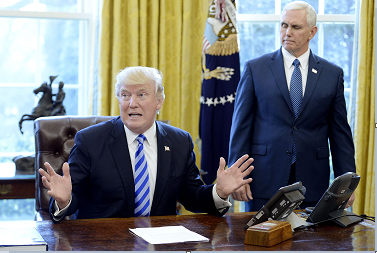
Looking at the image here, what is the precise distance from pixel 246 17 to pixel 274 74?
61.4 inches

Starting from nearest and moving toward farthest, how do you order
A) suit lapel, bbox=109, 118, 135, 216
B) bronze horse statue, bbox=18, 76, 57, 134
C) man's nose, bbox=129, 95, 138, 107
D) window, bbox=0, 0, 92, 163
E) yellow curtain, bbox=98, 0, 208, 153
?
suit lapel, bbox=109, 118, 135, 216
man's nose, bbox=129, 95, 138, 107
bronze horse statue, bbox=18, 76, 57, 134
yellow curtain, bbox=98, 0, 208, 153
window, bbox=0, 0, 92, 163

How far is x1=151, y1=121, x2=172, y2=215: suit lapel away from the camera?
6.19 feet

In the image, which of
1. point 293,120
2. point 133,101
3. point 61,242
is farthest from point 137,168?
point 293,120

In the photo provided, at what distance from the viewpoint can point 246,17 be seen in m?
3.77

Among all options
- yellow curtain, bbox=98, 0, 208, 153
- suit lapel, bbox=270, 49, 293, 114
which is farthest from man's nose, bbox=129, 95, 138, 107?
yellow curtain, bbox=98, 0, 208, 153

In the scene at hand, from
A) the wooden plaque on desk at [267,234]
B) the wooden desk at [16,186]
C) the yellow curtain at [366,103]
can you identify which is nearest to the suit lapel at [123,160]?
the wooden plaque on desk at [267,234]

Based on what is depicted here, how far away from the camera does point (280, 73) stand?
2.37 metres

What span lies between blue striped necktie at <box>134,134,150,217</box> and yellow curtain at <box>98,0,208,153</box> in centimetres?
141

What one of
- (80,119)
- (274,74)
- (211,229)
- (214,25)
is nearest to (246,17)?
(214,25)

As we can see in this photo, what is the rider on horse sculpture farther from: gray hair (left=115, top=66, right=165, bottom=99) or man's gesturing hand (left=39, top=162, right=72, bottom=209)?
man's gesturing hand (left=39, top=162, right=72, bottom=209)

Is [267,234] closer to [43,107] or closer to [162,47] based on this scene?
[43,107]

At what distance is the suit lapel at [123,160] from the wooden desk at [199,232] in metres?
0.24

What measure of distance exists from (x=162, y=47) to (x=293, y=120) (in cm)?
143

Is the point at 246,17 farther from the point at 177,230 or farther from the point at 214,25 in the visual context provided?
the point at 177,230
